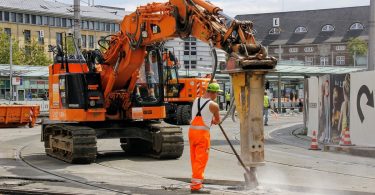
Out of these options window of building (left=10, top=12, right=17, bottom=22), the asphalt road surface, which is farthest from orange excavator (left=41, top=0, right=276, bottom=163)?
window of building (left=10, top=12, right=17, bottom=22)

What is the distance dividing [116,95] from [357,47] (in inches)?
3576

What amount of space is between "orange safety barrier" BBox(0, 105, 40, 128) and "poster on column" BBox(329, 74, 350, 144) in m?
17.3

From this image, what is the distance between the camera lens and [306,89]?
953 inches

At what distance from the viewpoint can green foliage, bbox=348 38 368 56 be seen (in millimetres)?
101550

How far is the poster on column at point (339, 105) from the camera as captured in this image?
19.5 meters

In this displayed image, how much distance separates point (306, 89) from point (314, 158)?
26.8ft

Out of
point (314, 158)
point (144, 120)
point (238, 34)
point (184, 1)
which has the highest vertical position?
point (184, 1)

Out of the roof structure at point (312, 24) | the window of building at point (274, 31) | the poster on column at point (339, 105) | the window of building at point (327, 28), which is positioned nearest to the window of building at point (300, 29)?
Result: the roof structure at point (312, 24)

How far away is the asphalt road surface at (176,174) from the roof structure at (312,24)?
330ft

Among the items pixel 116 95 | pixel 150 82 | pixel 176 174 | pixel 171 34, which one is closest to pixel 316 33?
pixel 150 82

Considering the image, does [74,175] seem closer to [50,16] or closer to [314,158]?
[314,158]

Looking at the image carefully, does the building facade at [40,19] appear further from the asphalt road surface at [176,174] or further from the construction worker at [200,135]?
the construction worker at [200,135]

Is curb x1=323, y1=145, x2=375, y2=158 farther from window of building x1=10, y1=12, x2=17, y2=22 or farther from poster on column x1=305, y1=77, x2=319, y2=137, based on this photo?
window of building x1=10, y1=12, x2=17, y2=22

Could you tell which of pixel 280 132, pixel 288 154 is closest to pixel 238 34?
pixel 288 154
